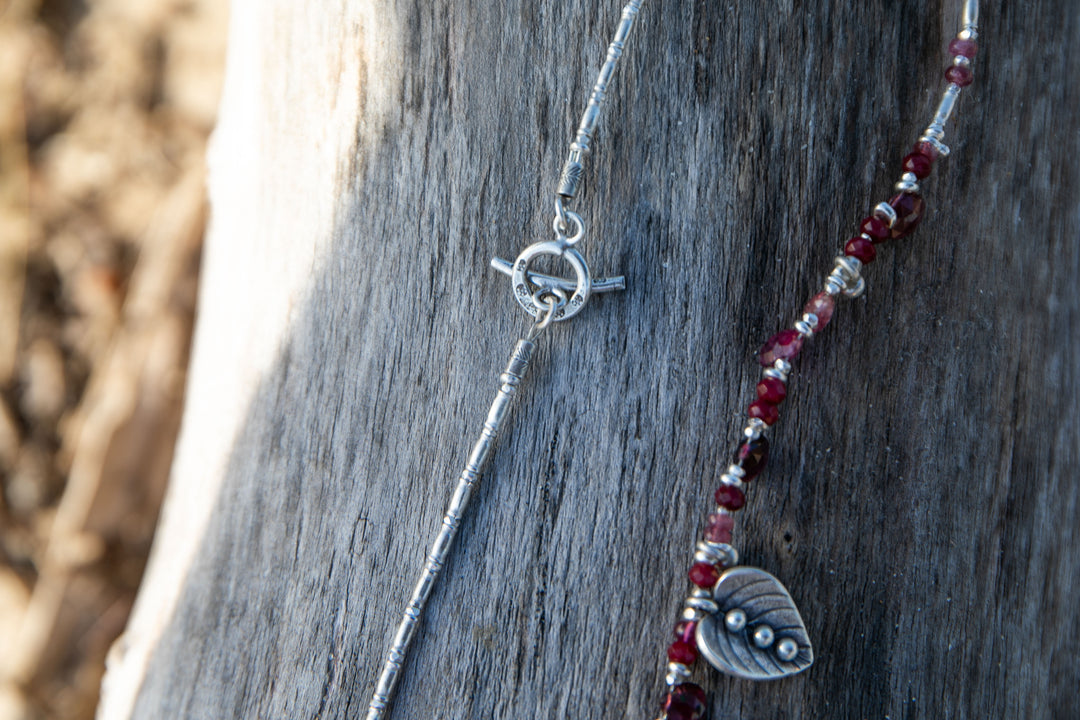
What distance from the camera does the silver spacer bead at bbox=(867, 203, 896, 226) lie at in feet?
3.64

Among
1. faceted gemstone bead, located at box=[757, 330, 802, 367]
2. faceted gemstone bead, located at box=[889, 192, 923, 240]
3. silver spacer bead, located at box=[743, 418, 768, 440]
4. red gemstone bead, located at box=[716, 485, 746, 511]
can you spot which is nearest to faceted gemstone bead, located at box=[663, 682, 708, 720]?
red gemstone bead, located at box=[716, 485, 746, 511]

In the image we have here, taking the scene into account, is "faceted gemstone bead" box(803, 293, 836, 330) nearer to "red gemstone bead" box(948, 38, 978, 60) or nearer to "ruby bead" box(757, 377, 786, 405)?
"ruby bead" box(757, 377, 786, 405)

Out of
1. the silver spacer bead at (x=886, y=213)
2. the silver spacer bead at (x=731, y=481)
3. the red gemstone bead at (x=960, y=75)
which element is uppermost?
the red gemstone bead at (x=960, y=75)

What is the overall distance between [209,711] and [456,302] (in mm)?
791

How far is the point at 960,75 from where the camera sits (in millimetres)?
1113

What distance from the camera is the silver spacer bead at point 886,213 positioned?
1.11 meters

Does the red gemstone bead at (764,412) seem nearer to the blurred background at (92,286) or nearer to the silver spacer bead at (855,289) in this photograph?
the silver spacer bead at (855,289)

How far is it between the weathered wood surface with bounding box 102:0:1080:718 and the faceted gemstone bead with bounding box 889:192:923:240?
0.04m

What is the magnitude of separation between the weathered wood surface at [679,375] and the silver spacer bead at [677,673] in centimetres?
3

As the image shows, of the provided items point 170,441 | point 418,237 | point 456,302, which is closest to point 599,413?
point 456,302

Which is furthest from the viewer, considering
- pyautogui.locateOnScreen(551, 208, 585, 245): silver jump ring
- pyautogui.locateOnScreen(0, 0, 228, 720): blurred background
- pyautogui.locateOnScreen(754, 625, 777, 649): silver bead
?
pyautogui.locateOnScreen(0, 0, 228, 720): blurred background

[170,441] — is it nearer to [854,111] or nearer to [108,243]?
[108,243]


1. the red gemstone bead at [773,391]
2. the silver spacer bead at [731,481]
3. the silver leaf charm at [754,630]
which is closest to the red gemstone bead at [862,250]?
the red gemstone bead at [773,391]

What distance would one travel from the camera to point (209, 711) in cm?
130
